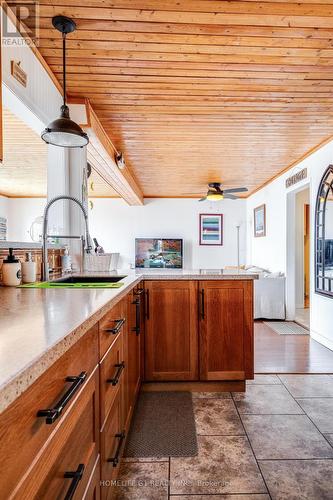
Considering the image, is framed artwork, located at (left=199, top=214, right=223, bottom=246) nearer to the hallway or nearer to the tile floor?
the hallway

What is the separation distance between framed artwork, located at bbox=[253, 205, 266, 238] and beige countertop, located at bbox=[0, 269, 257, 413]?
545 cm

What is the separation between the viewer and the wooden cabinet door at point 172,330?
2.42 m

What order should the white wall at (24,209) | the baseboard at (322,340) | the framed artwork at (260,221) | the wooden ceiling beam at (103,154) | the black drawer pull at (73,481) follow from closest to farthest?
the black drawer pull at (73,481)
the wooden ceiling beam at (103,154)
the baseboard at (322,340)
the framed artwork at (260,221)
the white wall at (24,209)

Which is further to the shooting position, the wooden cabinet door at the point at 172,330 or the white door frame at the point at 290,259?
the white door frame at the point at 290,259

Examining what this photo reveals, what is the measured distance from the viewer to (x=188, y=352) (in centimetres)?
243

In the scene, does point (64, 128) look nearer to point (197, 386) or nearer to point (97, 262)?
point (97, 262)

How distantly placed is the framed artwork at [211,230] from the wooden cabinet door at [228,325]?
5.54m

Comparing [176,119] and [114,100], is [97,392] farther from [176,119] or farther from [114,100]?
[176,119]

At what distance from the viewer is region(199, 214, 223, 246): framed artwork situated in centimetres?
790

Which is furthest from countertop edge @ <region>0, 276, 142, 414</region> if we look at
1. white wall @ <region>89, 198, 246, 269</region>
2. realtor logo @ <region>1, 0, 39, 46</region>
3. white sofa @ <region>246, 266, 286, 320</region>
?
white wall @ <region>89, 198, 246, 269</region>

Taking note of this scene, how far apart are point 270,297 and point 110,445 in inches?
165

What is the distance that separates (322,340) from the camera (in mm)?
3736

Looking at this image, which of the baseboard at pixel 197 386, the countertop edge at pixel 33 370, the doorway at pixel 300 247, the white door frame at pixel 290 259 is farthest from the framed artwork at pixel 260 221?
Result: the countertop edge at pixel 33 370

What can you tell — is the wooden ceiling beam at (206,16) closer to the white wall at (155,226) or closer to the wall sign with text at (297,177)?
the wall sign with text at (297,177)
